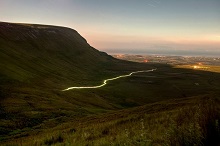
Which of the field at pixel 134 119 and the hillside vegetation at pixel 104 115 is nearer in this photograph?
the field at pixel 134 119

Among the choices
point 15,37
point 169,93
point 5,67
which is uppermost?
point 15,37

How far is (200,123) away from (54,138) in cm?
1005

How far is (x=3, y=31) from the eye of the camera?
7382 inches

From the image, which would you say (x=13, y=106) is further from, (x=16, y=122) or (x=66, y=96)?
(x=66, y=96)

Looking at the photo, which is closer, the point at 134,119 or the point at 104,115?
the point at 134,119

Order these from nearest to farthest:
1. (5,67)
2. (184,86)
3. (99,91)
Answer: (5,67) → (99,91) → (184,86)

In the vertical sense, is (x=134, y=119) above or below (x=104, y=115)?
above

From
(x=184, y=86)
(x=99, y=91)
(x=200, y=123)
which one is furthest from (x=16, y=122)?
(x=184, y=86)

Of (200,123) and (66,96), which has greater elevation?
(200,123)

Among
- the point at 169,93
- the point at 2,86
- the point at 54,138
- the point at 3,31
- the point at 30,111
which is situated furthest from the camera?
the point at 3,31

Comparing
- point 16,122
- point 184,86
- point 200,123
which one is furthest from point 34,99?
point 184,86

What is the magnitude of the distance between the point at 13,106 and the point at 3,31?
5611 inches

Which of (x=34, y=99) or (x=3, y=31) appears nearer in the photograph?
(x=34, y=99)

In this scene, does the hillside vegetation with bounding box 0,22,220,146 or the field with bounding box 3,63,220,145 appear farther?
the hillside vegetation with bounding box 0,22,220,146
